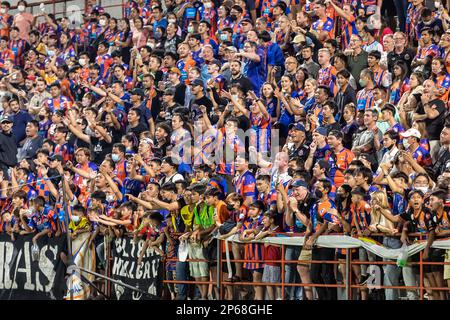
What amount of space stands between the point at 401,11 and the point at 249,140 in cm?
323

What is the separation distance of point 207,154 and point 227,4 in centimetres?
464

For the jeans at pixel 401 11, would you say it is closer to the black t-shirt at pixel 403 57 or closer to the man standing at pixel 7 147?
the black t-shirt at pixel 403 57

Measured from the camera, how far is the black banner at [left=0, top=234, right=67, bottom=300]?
13156mm

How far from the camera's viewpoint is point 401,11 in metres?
17.3

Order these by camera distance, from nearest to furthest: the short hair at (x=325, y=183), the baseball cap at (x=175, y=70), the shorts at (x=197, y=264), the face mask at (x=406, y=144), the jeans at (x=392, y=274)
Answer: the jeans at (x=392, y=274) < the short hair at (x=325, y=183) < the face mask at (x=406, y=144) < the shorts at (x=197, y=264) < the baseball cap at (x=175, y=70)

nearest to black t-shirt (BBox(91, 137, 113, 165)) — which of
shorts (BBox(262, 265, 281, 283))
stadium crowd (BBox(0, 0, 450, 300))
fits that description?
stadium crowd (BBox(0, 0, 450, 300))

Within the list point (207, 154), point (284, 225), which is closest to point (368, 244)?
point (284, 225)

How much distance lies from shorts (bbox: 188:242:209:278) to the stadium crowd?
1 centimetres

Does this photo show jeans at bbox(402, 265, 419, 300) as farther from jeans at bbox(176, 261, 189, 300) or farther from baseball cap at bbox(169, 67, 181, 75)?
baseball cap at bbox(169, 67, 181, 75)

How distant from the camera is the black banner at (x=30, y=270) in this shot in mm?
13156

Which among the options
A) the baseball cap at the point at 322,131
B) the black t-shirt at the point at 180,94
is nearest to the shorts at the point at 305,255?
the baseball cap at the point at 322,131

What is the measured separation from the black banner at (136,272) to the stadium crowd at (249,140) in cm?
21

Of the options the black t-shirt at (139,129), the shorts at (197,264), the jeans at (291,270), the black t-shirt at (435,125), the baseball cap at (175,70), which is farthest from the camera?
the baseball cap at (175,70)
